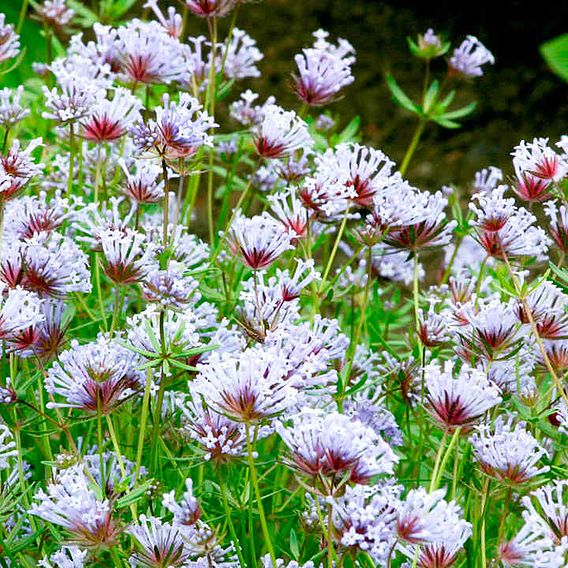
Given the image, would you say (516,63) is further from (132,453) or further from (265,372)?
(265,372)

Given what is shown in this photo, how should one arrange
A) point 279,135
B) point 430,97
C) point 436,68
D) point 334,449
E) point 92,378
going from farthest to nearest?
point 436,68 < point 430,97 < point 279,135 < point 92,378 < point 334,449

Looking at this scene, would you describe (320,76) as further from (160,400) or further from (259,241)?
(160,400)

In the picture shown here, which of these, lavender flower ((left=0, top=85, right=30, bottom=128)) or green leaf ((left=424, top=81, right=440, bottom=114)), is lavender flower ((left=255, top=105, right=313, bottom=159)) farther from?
green leaf ((left=424, top=81, right=440, bottom=114))

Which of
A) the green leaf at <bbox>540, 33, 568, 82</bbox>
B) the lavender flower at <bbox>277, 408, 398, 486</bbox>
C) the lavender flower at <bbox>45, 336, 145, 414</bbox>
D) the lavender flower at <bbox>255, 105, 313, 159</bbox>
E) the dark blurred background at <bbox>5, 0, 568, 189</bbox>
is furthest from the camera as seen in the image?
the dark blurred background at <bbox>5, 0, 568, 189</bbox>

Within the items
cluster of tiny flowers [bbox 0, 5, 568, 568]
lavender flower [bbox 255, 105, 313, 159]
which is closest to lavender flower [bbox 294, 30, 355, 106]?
cluster of tiny flowers [bbox 0, 5, 568, 568]

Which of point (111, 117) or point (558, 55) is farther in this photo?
point (558, 55)

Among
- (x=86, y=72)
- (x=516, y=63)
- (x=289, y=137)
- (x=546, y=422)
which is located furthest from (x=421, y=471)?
(x=516, y=63)

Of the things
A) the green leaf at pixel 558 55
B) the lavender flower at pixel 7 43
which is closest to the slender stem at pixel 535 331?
the lavender flower at pixel 7 43

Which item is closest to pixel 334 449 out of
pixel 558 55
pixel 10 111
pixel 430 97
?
pixel 10 111
